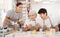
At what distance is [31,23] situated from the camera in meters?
1.20

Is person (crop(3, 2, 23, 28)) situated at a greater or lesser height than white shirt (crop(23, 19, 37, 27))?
greater

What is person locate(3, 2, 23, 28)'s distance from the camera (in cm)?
118

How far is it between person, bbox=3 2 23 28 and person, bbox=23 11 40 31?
0.06 meters

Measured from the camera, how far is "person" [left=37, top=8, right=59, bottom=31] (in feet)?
3.82

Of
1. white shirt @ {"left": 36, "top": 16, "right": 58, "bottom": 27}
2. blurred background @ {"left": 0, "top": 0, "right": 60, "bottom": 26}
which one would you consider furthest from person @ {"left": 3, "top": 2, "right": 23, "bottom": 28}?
white shirt @ {"left": 36, "top": 16, "right": 58, "bottom": 27}

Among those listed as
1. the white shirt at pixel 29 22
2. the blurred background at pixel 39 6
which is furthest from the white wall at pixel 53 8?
the white shirt at pixel 29 22

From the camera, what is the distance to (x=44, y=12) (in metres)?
1.19

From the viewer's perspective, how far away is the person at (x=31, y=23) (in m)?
1.20

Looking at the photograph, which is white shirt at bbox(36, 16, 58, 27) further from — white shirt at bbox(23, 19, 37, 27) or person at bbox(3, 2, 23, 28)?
person at bbox(3, 2, 23, 28)

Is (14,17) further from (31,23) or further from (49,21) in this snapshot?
(49,21)

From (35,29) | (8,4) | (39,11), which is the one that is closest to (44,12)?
(39,11)

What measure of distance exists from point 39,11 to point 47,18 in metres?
0.09

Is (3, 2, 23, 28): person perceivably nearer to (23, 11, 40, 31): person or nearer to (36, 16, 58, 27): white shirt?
(23, 11, 40, 31): person

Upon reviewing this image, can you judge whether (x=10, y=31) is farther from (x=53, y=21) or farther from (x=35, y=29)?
(x=53, y=21)
